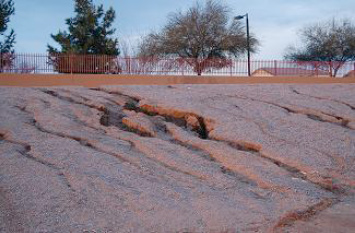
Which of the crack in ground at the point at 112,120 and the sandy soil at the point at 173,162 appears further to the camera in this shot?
the crack in ground at the point at 112,120

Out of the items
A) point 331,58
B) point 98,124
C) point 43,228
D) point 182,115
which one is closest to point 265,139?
point 182,115

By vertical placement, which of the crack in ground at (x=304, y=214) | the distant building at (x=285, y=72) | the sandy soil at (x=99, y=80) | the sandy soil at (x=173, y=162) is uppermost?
the distant building at (x=285, y=72)

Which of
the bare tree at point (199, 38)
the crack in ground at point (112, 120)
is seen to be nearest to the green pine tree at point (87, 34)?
the bare tree at point (199, 38)

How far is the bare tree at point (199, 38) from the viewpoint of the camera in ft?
114

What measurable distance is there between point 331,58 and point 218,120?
109ft

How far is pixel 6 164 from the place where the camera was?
5.52 metres

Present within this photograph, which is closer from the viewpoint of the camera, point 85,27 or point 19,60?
point 19,60

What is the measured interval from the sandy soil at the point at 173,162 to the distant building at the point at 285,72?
10.1 metres

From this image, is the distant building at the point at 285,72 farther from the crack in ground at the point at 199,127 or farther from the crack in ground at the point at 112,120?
the crack in ground at the point at 112,120

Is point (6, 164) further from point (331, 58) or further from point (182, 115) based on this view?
point (331, 58)

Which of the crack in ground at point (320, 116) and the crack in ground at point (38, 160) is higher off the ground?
the crack in ground at point (320, 116)

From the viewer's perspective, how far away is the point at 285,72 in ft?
68.0

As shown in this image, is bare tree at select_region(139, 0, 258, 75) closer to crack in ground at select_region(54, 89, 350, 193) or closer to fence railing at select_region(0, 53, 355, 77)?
fence railing at select_region(0, 53, 355, 77)

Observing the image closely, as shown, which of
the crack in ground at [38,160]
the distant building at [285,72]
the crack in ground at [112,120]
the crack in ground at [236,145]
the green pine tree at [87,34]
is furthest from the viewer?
the green pine tree at [87,34]
